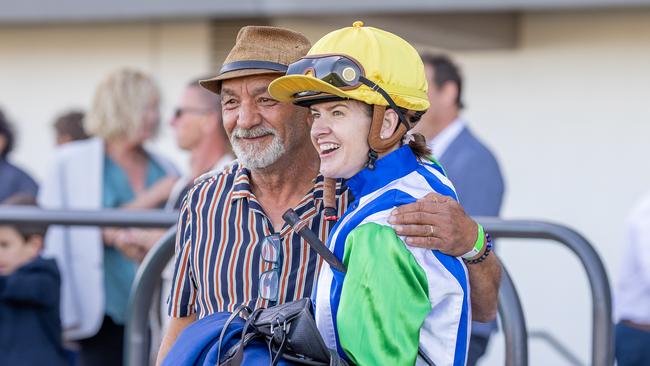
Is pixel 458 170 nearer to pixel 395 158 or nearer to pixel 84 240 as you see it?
pixel 84 240

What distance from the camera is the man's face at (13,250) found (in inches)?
216

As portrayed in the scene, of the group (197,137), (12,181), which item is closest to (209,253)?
(197,137)

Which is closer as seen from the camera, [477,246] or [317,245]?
[317,245]

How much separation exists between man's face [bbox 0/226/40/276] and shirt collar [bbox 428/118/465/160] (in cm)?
180

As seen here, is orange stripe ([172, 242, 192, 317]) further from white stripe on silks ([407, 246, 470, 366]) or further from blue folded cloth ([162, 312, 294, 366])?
white stripe on silks ([407, 246, 470, 366])

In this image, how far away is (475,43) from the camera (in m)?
8.17

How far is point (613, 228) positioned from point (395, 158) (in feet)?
18.0

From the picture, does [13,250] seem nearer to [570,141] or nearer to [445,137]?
[445,137]

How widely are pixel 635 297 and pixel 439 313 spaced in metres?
2.91

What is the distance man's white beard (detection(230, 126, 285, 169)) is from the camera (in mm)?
3152

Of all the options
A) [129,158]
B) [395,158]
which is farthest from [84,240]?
[395,158]

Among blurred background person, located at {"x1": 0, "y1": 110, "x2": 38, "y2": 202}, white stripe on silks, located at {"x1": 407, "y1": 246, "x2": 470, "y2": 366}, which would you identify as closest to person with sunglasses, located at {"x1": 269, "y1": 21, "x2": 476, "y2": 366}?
white stripe on silks, located at {"x1": 407, "y1": 246, "x2": 470, "y2": 366}

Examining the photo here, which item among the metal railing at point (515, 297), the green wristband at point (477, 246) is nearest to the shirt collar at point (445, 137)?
the metal railing at point (515, 297)

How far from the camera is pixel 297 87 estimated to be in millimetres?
2768
